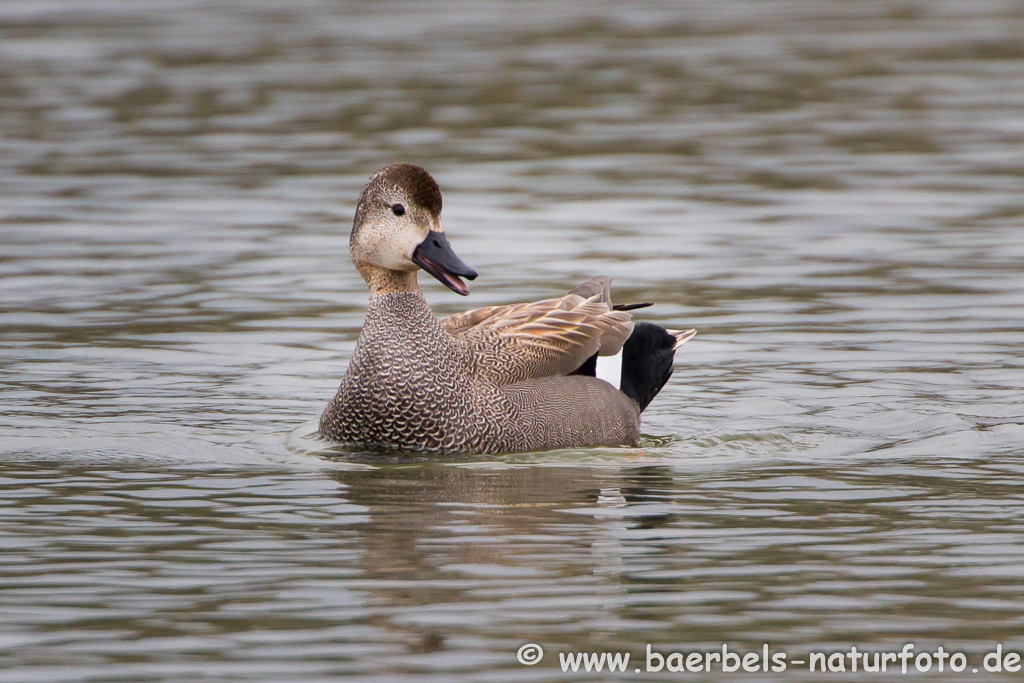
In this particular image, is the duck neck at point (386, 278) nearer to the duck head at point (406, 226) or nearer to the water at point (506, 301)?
the duck head at point (406, 226)

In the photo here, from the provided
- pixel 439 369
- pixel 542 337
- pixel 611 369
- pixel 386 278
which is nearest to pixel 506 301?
pixel 611 369

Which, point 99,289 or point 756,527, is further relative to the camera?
point 99,289

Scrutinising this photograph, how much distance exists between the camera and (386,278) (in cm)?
1049

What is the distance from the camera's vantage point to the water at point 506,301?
23.7 ft

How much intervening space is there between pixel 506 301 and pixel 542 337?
3.85 meters

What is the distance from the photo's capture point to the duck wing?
10578mm

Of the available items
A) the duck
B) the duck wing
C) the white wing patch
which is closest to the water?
the duck

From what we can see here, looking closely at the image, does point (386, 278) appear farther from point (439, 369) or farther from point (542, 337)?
point (542, 337)

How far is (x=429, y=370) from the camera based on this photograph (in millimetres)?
10289

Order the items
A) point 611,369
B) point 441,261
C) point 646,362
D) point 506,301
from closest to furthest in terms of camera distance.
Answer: point 441,261, point 611,369, point 646,362, point 506,301

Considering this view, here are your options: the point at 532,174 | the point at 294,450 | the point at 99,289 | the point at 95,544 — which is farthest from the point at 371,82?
the point at 95,544

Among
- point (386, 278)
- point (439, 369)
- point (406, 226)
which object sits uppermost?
point (406, 226)

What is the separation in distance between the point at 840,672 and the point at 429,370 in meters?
4.15

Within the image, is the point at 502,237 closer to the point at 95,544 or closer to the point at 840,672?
the point at 95,544
